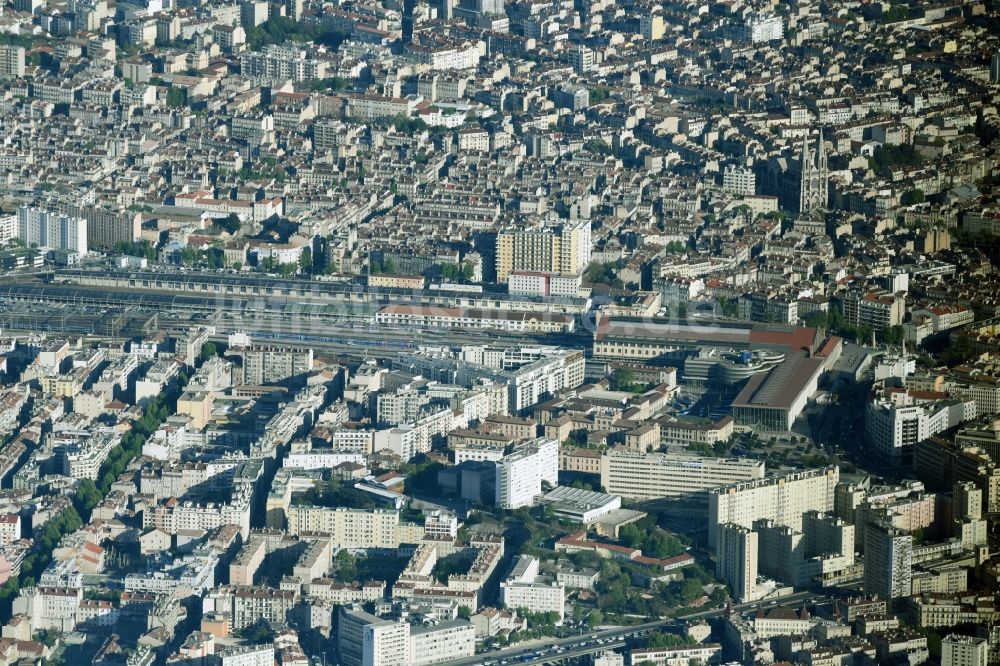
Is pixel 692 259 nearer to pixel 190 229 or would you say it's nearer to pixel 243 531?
pixel 190 229

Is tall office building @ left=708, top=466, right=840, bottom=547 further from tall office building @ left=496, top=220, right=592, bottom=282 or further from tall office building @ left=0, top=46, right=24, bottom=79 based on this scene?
tall office building @ left=0, top=46, right=24, bottom=79

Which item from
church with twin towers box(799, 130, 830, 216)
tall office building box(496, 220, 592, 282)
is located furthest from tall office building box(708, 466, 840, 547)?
church with twin towers box(799, 130, 830, 216)

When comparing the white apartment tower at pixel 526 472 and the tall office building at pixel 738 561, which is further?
the white apartment tower at pixel 526 472

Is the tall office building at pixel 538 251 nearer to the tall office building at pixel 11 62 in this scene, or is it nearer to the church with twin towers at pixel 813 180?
the church with twin towers at pixel 813 180

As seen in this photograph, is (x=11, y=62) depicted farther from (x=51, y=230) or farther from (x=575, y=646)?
(x=575, y=646)

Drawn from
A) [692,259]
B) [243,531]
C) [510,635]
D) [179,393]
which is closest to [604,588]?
[510,635]

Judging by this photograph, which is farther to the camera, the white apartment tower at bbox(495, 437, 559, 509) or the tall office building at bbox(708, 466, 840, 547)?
the white apartment tower at bbox(495, 437, 559, 509)

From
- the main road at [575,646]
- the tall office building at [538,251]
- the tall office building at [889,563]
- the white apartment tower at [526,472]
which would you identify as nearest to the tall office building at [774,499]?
the tall office building at [889,563]
